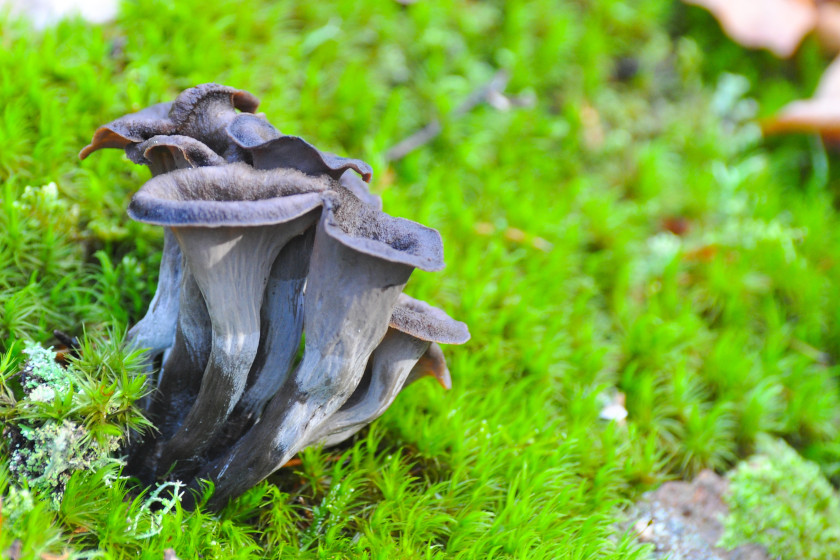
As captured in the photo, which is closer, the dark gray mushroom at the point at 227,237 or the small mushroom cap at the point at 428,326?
the dark gray mushroom at the point at 227,237

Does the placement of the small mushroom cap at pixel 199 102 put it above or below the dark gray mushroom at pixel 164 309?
above

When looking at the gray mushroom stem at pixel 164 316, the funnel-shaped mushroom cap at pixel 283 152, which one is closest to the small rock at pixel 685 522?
the funnel-shaped mushroom cap at pixel 283 152

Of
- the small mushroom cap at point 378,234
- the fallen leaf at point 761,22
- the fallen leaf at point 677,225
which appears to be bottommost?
the fallen leaf at point 677,225

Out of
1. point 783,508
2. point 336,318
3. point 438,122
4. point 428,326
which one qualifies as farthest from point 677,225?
point 336,318

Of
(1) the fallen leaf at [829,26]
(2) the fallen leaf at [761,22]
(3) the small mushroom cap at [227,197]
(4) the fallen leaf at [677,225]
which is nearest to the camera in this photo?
(3) the small mushroom cap at [227,197]

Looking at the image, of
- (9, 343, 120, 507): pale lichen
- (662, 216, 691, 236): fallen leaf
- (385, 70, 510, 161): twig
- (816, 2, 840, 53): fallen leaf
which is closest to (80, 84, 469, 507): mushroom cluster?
(9, 343, 120, 507): pale lichen

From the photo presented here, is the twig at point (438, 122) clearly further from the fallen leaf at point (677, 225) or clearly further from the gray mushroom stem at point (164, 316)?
the gray mushroom stem at point (164, 316)

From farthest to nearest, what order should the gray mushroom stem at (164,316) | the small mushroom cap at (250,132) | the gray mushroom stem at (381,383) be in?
the gray mushroom stem at (164,316), the gray mushroom stem at (381,383), the small mushroom cap at (250,132)

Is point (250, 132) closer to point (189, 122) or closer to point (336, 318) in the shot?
point (189, 122)
